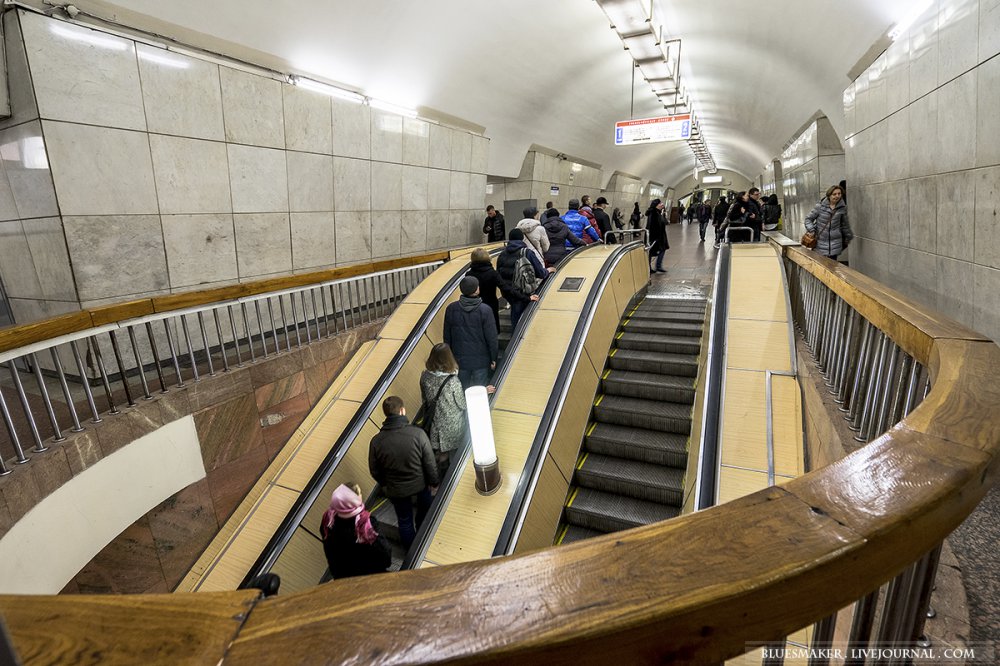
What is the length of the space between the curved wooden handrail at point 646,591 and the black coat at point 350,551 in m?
2.87

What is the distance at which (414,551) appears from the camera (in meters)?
3.98

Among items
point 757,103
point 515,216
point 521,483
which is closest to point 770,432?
point 521,483

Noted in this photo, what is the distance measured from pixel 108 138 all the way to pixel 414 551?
17.1ft

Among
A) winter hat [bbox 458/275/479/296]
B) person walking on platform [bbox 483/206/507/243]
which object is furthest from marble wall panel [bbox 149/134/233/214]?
person walking on platform [bbox 483/206/507/243]

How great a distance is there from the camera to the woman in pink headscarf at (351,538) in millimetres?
3348

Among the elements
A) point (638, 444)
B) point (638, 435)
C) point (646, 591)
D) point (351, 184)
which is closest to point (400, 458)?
point (638, 444)

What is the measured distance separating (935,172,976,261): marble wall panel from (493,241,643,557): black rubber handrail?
344cm

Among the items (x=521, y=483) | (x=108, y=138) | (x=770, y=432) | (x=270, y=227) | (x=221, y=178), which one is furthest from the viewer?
(x=270, y=227)

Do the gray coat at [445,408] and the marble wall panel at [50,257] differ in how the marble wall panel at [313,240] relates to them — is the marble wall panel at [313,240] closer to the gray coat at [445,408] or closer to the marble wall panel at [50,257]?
the marble wall panel at [50,257]

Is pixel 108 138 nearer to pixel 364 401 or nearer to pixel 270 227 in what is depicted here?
pixel 270 227

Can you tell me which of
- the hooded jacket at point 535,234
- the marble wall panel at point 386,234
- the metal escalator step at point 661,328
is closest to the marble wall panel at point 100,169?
the marble wall panel at point 386,234

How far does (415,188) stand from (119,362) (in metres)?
7.08

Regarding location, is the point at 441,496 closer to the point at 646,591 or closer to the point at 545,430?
the point at 545,430

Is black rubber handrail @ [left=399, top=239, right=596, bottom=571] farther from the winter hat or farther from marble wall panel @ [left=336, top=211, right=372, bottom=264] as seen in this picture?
marble wall panel @ [left=336, top=211, right=372, bottom=264]
